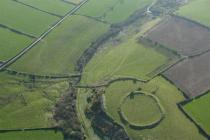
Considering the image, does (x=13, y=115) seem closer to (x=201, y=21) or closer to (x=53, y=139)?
(x=53, y=139)

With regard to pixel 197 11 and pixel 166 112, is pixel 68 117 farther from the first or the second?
pixel 197 11

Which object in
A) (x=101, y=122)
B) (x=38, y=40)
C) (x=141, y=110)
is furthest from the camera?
(x=38, y=40)

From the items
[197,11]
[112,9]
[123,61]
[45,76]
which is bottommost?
[45,76]

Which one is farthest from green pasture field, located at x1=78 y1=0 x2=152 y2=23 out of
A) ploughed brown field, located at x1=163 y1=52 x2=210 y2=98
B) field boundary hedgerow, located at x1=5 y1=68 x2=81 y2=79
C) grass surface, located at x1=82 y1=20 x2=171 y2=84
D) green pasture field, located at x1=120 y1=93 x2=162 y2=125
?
green pasture field, located at x1=120 y1=93 x2=162 y2=125

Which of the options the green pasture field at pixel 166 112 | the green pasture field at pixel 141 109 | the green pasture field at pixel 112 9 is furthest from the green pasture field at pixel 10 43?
the green pasture field at pixel 141 109

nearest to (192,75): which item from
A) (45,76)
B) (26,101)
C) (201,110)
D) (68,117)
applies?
(201,110)
